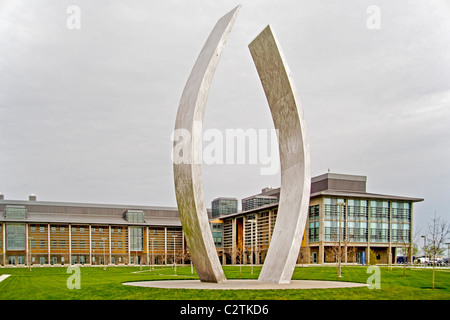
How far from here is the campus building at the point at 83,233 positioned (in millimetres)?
81688

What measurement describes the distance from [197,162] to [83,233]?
73.4m

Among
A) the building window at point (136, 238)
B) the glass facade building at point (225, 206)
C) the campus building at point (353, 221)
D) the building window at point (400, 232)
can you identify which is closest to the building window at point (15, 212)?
the building window at point (136, 238)

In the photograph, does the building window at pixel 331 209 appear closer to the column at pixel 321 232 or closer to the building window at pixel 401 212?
the column at pixel 321 232

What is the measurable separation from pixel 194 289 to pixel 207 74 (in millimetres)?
7522

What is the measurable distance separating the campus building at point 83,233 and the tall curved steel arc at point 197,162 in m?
62.2

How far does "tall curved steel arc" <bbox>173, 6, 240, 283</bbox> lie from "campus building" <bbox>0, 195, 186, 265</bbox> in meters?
62.2

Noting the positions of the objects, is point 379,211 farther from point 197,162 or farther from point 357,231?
point 197,162

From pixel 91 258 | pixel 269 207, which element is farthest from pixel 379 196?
pixel 91 258

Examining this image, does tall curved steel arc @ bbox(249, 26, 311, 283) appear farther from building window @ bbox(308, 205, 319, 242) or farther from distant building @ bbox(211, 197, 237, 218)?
distant building @ bbox(211, 197, 237, 218)

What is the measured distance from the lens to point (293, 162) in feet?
66.1

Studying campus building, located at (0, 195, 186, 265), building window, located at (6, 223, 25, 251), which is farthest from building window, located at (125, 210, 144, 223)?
building window, located at (6, 223, 25, 251)

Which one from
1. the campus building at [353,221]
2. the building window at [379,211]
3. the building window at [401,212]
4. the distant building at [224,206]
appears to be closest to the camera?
the campus building at [353,221]

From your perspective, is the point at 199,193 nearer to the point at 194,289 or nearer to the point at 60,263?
the point at 194,289

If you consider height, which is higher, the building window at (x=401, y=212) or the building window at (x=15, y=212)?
the building window at (x=401, y=212)
